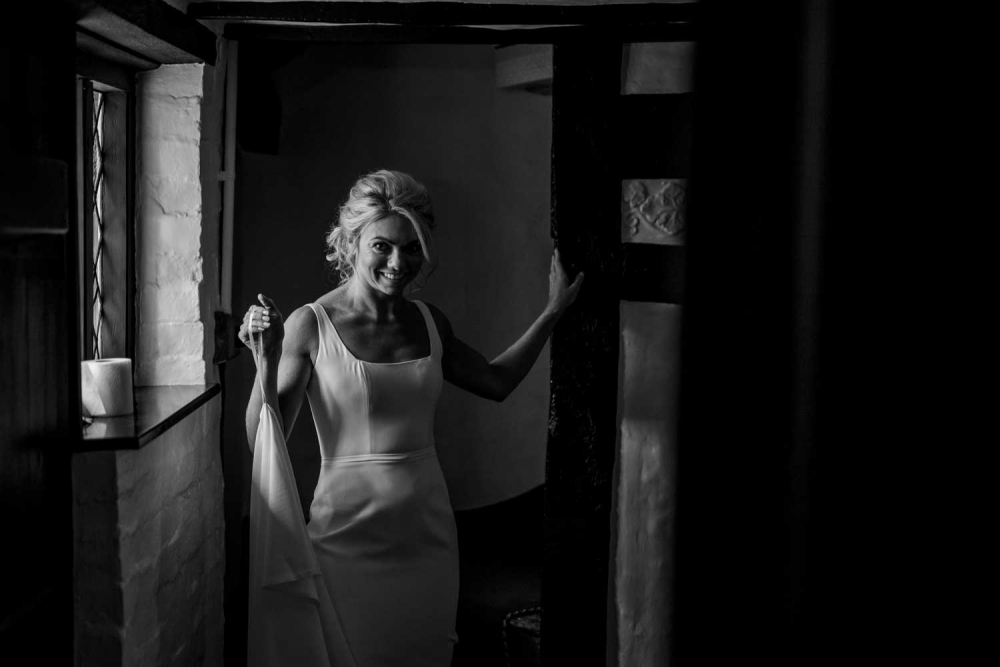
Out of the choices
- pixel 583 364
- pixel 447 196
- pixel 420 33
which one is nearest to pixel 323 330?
pixel 583 364

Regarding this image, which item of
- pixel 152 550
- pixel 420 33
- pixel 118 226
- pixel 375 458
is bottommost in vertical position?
pixel 152 550

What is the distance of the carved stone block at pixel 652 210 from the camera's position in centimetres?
281

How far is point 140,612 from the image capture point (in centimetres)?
219

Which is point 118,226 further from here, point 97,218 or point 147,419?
point 147,419

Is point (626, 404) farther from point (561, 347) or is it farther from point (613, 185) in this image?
point (613, 185)

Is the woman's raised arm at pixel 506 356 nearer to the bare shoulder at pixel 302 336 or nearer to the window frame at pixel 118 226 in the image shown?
the bare shoulder at pixel 302 336

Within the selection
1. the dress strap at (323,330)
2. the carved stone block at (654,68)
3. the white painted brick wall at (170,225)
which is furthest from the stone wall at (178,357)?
the carved stone block at (654,68)

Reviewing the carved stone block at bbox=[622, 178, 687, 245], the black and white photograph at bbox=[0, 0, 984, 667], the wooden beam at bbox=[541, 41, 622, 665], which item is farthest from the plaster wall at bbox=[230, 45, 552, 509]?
the carved stone block at bbox=[622, 178, 687, 245]

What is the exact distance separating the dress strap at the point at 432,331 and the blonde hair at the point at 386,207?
6.7 inches

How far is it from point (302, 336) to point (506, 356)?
63 cm

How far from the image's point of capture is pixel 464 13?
2713 millimetres

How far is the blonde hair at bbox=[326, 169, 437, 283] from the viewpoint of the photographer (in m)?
2.61

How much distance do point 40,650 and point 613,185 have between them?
1.92 meters

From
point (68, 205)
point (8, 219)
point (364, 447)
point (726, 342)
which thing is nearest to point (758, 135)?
point (726, 342)
